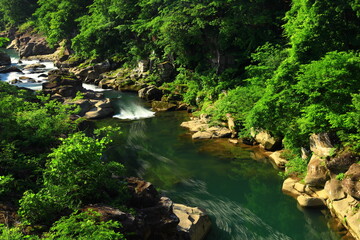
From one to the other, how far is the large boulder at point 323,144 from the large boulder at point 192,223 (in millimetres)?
6769

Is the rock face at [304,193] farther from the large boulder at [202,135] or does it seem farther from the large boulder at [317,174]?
the large boulder at [202,135]

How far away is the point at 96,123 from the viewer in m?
30.7

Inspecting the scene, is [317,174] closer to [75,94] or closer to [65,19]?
[75,94]

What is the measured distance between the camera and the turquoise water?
1411cm

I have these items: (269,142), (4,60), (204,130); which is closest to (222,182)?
(269,142)

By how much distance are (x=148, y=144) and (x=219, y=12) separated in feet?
55.3

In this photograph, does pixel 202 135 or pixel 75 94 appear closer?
pixel 202 135

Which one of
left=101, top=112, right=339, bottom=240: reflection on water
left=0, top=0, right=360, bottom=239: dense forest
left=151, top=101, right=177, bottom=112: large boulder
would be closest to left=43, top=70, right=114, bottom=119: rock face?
left=151, top=101, right=177, bottom=112: large boulder

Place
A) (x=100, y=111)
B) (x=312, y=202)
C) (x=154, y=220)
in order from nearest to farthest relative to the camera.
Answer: (x=154, y=220), (x=312, y=202), (x=100, y=111)

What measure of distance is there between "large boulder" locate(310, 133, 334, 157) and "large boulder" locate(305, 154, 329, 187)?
43 cm

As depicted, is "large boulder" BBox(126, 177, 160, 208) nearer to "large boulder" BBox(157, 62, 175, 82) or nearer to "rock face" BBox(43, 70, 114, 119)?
"rock face" BBox(43, 70, 114, 119)

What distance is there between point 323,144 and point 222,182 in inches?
243

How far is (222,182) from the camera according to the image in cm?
1834

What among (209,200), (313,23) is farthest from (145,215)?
(313,23)
